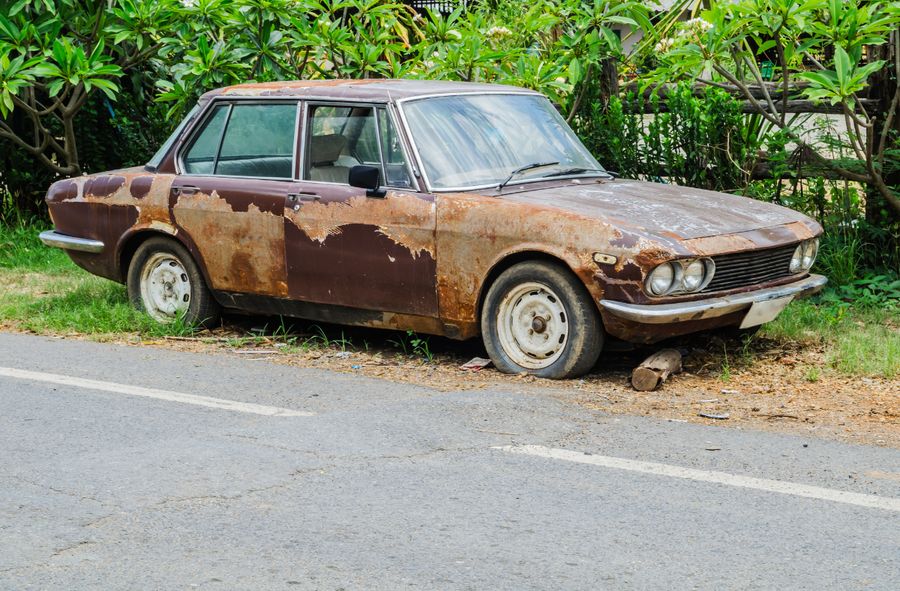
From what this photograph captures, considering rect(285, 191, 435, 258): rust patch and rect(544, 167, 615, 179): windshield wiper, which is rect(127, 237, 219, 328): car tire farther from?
rect(544, 167, 615, 179): windshield wiper

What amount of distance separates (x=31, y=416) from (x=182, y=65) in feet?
19.2

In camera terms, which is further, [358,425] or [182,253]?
[182,253]

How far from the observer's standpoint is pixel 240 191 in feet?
27.6

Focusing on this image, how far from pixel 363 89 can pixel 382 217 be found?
0.95 m

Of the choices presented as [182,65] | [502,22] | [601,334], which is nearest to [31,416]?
[601,334]

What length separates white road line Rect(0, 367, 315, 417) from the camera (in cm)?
664

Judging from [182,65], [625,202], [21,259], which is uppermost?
[182,65]

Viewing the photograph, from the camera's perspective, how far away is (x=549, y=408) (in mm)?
6500

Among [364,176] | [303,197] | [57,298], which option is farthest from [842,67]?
[57,298]

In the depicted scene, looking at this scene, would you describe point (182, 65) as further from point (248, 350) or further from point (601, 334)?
point (601, 334)

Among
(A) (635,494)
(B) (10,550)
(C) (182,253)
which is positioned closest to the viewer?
(B) (10,550)

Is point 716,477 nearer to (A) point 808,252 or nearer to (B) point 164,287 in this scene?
(A) point 808,252

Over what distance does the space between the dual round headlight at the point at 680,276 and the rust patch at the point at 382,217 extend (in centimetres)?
140

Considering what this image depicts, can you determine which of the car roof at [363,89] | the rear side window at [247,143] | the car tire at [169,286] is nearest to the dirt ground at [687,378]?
the car tire at [169,286]
